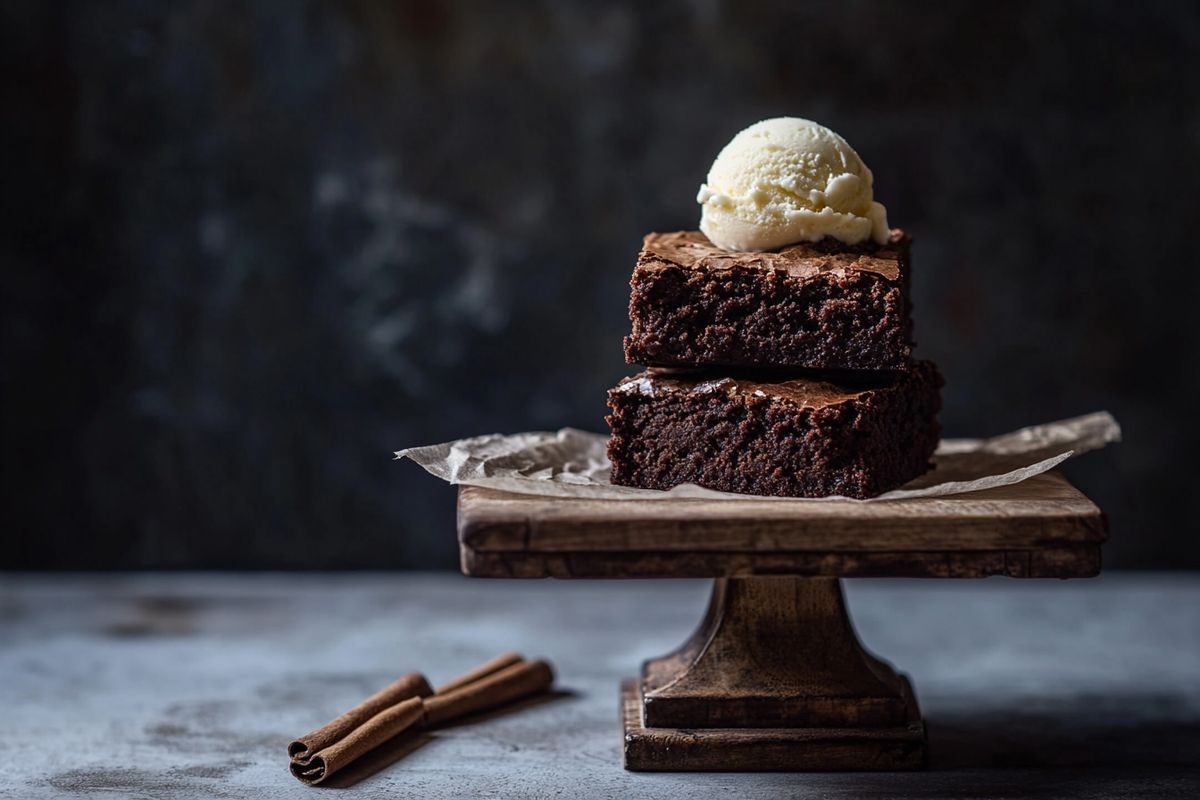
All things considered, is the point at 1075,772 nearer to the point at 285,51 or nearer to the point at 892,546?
the point at 892,546

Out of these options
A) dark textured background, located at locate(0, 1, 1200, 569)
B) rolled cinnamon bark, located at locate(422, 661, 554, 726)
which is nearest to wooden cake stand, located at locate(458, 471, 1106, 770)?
rolled cinnamon bark, located at locate(422, 661, 554, 726)

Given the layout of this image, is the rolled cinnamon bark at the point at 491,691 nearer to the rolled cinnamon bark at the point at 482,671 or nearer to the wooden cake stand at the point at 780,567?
the rolled cinnamon bark at the point at 482,671

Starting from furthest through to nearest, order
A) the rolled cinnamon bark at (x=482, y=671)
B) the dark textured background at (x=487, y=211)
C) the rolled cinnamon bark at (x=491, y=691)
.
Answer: the dark textured background at (x=487, y=211) < the rolled cinnamon bark at (x=482, y=671) < the rolled cinnamon bark at (x=491, y=691)

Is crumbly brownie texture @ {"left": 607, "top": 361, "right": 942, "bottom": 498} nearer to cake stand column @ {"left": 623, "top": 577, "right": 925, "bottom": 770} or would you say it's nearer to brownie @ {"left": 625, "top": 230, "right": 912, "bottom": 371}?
brownie @ {"left": 625, "top": 230, "right": 912, "bottom": 371}

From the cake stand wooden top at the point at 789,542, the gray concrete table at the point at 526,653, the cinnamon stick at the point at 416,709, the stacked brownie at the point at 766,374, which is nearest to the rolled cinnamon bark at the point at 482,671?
the cinnamon stick at the point at 416,709

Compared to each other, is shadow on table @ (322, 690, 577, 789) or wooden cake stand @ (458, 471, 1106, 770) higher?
wooden cake stand @ (458, 471, 1106, 770)

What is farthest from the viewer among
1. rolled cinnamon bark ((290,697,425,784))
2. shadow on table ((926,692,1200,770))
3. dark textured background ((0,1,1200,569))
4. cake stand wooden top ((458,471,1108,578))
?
dark textured background ((0,1,1200,569))

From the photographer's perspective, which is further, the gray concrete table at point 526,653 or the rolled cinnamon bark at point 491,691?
the rolled cinnamon bark at point 491,691
